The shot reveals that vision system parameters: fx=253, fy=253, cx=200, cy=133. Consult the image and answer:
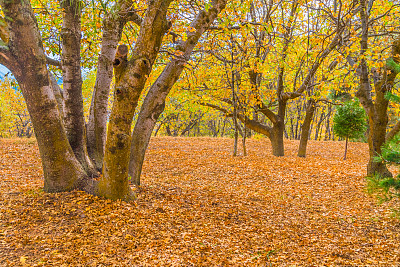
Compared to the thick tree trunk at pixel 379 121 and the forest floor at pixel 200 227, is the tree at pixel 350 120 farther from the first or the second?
the forest floor at pixel 200 227

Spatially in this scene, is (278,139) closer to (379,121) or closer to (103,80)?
(379,121)

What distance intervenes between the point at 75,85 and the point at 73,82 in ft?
0.22

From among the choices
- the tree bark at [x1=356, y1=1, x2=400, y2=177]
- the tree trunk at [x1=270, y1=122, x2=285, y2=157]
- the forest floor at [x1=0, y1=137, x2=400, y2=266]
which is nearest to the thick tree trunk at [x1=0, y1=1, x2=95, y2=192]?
the forest floor at [x1=0, y1=137, x2=400, y2=266]

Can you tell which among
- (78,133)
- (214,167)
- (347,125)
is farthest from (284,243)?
(347,125)

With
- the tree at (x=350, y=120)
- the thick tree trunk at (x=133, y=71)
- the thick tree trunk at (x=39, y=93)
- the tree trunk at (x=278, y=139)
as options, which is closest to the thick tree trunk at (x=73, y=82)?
the thick tree trunk at (x=39, y=93)

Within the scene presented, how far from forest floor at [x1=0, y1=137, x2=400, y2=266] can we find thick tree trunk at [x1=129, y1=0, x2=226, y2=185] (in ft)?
3.80

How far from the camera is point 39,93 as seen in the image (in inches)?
164

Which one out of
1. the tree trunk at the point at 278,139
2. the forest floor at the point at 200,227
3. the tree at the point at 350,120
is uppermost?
the tree at the point at 350,120

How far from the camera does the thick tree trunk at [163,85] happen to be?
16.2 feet

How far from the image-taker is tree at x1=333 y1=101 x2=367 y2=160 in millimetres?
12758

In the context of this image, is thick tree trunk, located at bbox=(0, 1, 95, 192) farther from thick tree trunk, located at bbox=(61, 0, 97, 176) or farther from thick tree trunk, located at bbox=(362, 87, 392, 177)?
thick tree trunk, located at bbox=(362, 87, 392, 177)

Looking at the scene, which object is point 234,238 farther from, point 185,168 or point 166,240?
point 185,168

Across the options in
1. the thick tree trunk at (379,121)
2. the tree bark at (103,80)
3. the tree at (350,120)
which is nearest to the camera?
the tree bark at (103,80)

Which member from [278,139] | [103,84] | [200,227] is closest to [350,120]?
[278,139]
